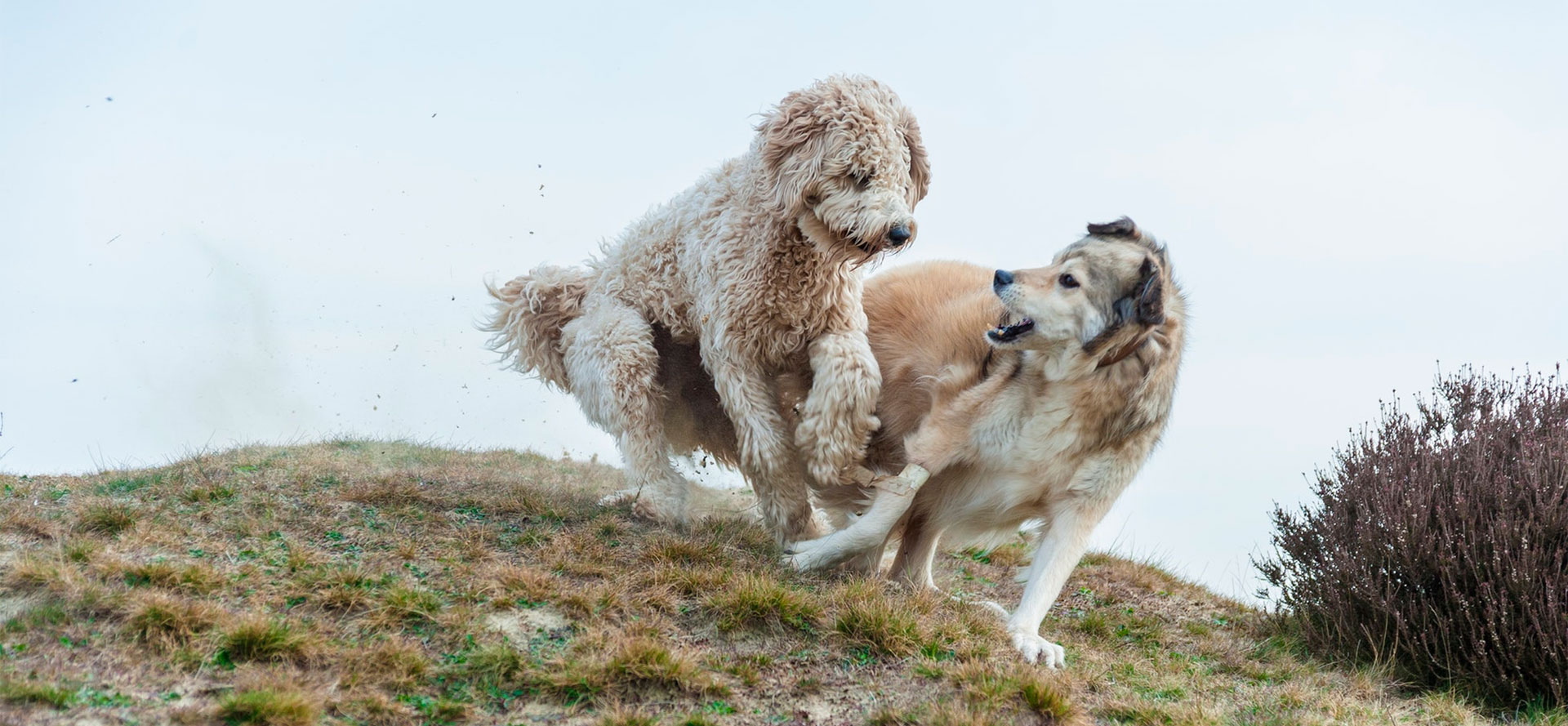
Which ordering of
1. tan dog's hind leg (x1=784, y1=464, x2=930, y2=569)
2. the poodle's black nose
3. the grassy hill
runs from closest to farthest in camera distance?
the grassy hill
the poodle's black nose
tan dog's hind leg (x1=784, y1=464, x2=930, y2=569)

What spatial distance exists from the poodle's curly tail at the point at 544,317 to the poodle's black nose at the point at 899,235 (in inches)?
89.2

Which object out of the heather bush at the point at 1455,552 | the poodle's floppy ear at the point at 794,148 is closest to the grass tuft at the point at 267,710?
the poodle's floppy ear at the point at 794,148

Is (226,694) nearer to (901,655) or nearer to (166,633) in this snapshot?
(166,633)

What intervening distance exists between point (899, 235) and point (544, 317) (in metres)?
2.60

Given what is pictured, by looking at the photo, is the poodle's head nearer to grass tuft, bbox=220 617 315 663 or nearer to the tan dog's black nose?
the tan dog's black nose

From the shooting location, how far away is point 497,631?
15.1ft

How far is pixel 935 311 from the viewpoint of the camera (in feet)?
20.8

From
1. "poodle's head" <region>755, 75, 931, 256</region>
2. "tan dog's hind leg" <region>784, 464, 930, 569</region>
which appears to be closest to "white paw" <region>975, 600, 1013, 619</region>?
"tan dog's hind leg" <region>784, 464, 930, 569</region>

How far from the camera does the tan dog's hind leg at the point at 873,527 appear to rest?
560cm

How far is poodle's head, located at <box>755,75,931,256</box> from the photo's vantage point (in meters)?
5.42

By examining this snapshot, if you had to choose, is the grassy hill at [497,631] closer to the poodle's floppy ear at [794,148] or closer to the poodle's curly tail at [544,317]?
the poodle's curly tail at [544,317]

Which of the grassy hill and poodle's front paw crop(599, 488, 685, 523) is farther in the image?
poodle's front paw crop(599, 488, 685, 523)

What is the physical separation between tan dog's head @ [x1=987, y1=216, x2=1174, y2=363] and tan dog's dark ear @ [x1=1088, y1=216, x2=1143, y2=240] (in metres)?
0.01

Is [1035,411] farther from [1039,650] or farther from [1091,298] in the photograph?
[1039,650]
